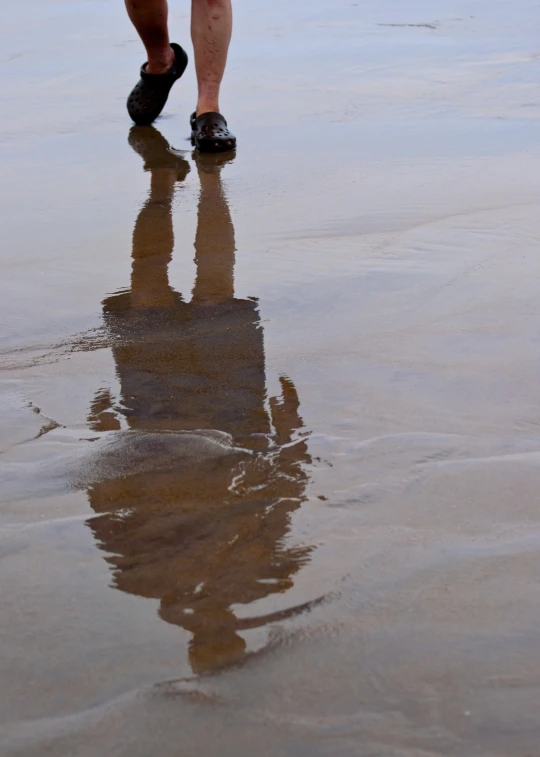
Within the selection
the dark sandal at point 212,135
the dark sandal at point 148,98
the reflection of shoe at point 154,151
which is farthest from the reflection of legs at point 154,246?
the dark sandal at point 148,98

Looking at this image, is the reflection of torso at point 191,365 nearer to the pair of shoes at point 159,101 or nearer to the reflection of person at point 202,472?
the reflection of person at point 202,472

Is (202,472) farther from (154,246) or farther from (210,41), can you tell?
(210,41)

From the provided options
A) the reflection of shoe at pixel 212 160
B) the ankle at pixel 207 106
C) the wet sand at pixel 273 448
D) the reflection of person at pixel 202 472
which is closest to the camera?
the wet sand at pixel 273 448

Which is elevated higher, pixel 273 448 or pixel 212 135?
pixel 212 135

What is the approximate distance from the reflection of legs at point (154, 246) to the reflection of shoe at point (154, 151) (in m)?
0.13

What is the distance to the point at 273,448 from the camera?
5.10ft

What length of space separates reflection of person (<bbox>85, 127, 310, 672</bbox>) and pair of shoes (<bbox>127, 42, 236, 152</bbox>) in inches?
49.3

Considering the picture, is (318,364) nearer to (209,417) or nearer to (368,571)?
(209,417)

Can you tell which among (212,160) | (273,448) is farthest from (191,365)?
(212,160)

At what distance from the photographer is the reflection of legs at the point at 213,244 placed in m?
2.33

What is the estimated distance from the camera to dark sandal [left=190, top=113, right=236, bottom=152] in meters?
3.57

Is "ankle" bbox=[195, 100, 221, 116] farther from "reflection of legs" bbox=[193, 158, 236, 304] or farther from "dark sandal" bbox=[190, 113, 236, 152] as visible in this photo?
"reflection of legs" bbox=[193, 158, 236, 304]

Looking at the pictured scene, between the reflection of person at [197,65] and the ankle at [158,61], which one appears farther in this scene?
the ankle at [158,61]

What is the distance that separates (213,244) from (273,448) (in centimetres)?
122
